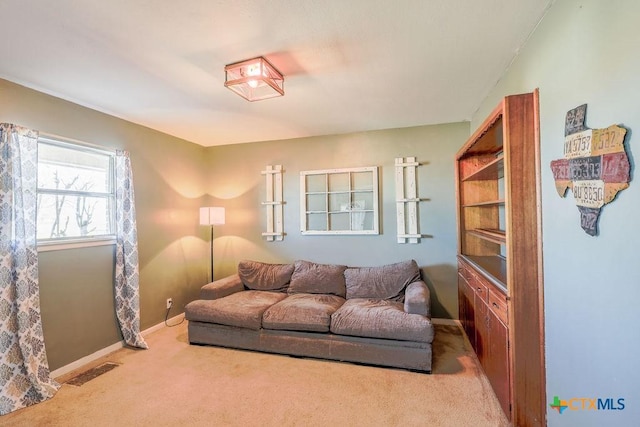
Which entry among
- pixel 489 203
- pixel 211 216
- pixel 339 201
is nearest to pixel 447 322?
pixel 489 203

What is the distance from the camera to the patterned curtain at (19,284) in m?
2.20

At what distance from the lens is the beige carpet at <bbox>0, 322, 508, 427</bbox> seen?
201cm

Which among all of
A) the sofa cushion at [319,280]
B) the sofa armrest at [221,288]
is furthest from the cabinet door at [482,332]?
the sofa armrest at [221,288]

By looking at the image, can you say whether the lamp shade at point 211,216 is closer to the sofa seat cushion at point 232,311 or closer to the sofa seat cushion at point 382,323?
the sofa seat cushion at point 232,311

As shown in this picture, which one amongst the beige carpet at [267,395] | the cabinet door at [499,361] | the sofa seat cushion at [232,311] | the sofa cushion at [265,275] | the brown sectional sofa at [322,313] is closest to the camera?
the cabinet door at [499,361]

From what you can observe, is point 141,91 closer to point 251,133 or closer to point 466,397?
point 251,133

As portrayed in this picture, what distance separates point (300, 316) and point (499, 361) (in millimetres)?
1644

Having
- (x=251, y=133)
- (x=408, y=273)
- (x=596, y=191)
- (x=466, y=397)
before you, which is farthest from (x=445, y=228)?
(x=251, y=133)

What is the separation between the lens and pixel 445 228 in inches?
141

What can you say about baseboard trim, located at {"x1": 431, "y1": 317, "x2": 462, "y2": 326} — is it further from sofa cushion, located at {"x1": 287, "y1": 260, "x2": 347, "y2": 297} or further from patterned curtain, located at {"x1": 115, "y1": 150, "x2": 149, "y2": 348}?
patterned curtain, located at {"x1": 115, "y1": 150, "x2": 149, "y2": 348}

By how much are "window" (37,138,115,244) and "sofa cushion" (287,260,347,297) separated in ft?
6.84

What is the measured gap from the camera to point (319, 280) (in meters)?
3.62

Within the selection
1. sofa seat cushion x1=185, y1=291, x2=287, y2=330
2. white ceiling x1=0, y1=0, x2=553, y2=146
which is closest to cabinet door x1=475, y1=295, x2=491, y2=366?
white ceiling x1=0, y1=0, x2=553, y2=146

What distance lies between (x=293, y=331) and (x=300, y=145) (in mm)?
2420
